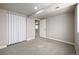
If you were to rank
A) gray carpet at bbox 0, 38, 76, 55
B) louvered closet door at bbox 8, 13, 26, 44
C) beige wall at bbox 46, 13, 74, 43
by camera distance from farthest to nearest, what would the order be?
beige wall at bbox 46, 13, 74, 43 → louvered closet door at bbox 8, 13, 26, 44 → gray carpet at bbox 0, 38, 76, 55

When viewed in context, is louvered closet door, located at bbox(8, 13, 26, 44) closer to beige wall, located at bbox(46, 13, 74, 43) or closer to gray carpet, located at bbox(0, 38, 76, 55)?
gray carpet, located at bbox(0, 38, 76, 55)

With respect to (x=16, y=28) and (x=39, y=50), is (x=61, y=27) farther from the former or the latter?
(x=16, y=28)

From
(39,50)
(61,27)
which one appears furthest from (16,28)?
(61,27)

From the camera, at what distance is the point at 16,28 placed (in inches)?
182

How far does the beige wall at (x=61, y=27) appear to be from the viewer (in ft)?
14.4

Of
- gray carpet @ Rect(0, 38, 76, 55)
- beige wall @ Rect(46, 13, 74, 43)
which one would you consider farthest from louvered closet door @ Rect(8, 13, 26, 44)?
beige wall @ Rect(46, 13, 74, 43)

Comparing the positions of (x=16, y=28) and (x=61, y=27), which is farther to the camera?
(x=61, y=27)

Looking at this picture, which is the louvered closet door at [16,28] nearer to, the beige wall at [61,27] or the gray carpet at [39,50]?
the gray carpet at [39,50]

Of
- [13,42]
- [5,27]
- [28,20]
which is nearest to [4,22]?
[5,27]

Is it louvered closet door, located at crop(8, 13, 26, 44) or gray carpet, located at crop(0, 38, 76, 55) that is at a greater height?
louvered closet door, located at crop(8, 13, 26, 44)

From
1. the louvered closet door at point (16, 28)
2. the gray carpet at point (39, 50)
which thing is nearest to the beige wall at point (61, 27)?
the gray carpet at point (39, 50)

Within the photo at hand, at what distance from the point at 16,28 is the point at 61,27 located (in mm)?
3245

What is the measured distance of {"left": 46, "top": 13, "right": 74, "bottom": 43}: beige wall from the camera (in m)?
4.38

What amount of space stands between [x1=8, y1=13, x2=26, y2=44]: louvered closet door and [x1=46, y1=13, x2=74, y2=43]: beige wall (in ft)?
7.67
